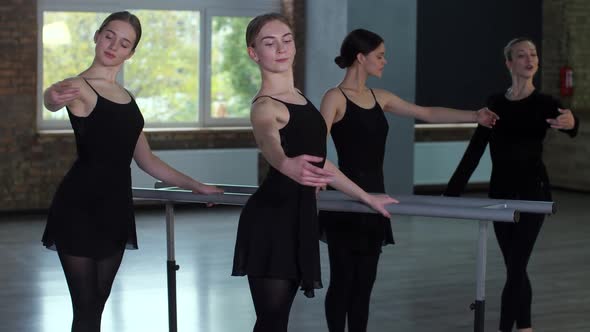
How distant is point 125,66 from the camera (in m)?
10.9

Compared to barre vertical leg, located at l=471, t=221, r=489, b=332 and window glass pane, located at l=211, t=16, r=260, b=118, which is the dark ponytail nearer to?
barre vertical leg, located at l=471, t=221, r=489, b=332

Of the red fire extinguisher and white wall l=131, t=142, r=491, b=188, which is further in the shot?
the red fire extinguisher

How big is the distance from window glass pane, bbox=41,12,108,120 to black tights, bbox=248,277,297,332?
732 centimetres

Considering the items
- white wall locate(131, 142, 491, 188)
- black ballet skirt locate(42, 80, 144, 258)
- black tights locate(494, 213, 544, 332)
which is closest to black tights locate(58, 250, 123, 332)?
black ballet skirt locate(42, 80, 144, 258)

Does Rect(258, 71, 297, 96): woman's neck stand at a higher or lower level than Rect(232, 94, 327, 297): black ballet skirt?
higher

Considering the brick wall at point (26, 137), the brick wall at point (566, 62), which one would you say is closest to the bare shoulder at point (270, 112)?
the brick wall at point (26, 137)

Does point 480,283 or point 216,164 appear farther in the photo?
point 216,164

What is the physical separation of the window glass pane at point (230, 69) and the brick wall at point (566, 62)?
3.83 meters

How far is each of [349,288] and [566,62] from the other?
9036 millimetres

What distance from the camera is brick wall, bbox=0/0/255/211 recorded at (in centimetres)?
1016

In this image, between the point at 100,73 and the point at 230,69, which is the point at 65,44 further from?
the point at 100,73

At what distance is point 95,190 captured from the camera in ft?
12.5

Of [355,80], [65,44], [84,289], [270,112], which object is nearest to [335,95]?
[355,80]

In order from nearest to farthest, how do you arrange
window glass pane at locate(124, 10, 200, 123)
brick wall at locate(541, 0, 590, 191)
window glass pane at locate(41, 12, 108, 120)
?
window glass pane at locate(41, 12, 108, 120) → window glass pane at locate(124, 10, 200, 123) → brick wall at locate(541, 0, 590, 191)
